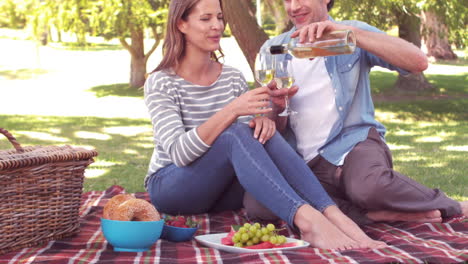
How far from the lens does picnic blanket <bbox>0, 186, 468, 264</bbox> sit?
276 cm

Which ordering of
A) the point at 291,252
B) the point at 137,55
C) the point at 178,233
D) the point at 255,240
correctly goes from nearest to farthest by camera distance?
the point at 291,252, the point at 255,240, the point at 178,233, the point at 137,55

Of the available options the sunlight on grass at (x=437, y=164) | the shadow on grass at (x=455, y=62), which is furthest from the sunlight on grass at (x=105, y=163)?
the shadow on grass at (x=455, y=62)

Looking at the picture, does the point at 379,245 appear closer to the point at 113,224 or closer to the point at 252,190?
the point at 252,190

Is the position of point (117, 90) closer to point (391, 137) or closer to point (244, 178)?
point (391, 137)

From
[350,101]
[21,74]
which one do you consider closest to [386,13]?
[350,101]

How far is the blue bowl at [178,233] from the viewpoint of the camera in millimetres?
3229

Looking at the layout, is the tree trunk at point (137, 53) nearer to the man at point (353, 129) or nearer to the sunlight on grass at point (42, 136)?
the sunlight on grass at point (42, 136)

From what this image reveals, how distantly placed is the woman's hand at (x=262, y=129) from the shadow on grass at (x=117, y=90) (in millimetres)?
12621

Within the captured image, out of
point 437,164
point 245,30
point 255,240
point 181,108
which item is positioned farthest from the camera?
point 245,30

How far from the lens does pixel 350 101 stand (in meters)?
3.67

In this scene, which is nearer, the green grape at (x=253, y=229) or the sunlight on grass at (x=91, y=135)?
the green grape at (x=253, y=229)

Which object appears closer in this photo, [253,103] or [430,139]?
[253,103]

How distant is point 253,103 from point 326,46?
52 centimetres

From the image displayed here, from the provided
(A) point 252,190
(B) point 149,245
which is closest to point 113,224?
(B) point 149,245
